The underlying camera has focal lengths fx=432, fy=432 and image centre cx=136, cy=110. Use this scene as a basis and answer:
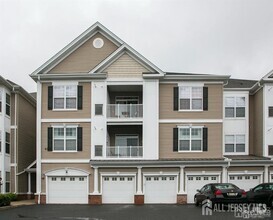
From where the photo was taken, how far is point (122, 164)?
28969 mm

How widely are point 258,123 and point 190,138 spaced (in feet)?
18.8

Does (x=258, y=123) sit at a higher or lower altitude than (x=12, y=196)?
higher

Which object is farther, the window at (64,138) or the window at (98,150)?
the window at (64,138)

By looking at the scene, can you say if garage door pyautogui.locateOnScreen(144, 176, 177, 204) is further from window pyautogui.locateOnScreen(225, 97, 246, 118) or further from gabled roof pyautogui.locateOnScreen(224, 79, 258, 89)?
gabled roof pyautogui.locateOnScreen(224, 79, 258, 89)

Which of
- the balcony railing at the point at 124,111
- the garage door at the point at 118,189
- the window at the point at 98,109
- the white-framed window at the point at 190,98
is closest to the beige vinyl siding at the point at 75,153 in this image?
the window at the point at 98,109

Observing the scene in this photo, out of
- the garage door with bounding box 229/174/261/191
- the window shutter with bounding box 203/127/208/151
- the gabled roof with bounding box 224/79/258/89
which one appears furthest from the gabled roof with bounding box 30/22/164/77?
the garage door with bounding box 229/174/261/191

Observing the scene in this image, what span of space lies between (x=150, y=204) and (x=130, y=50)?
10464mm

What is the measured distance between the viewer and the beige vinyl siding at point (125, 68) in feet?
98.0

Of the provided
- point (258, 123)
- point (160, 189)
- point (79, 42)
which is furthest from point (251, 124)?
point (79, 42)

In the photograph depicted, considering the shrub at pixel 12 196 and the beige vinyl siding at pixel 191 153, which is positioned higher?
the beige vinyl siding at pixel 191 153

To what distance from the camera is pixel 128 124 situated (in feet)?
98.0

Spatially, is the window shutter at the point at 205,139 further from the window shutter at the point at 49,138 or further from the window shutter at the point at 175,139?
the window shutter at the point at 49,138

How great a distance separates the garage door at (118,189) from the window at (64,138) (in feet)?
10.8

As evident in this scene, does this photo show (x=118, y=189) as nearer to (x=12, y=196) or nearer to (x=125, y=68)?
(x=12, y=196)
